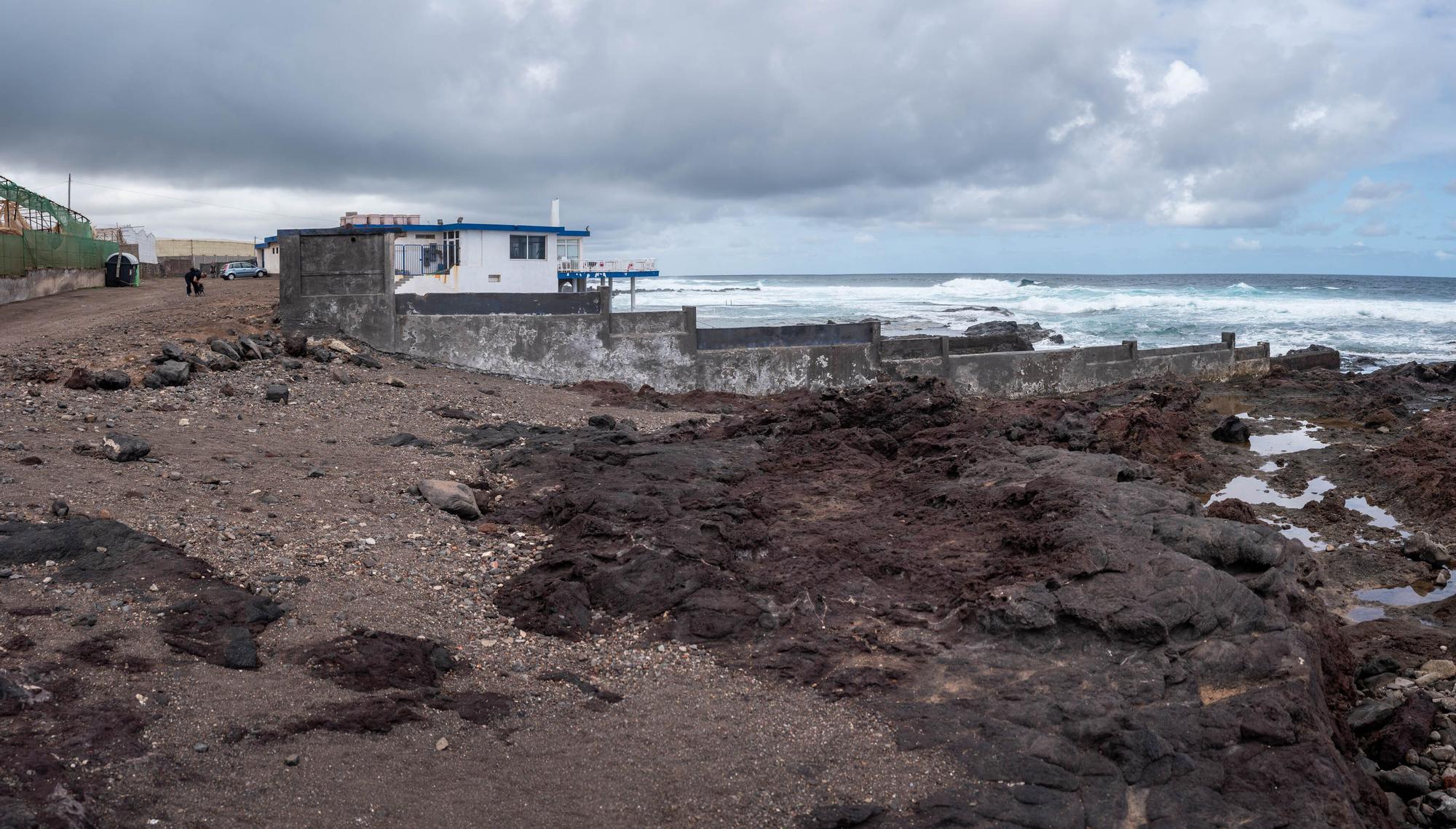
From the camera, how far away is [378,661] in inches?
210

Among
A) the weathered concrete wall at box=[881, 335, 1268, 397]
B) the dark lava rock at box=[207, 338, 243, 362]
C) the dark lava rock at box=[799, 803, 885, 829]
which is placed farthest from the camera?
the weathered concrete wall at box=[881, 335, 1268, 397]

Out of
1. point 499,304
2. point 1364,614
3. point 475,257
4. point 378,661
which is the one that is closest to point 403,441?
point 378,661

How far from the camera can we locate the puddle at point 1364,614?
819 centimetres

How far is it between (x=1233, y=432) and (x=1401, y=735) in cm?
1076

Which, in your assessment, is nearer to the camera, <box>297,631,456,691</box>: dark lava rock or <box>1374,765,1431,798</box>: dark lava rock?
<box>297,631,456,691</box>: dark lava rock

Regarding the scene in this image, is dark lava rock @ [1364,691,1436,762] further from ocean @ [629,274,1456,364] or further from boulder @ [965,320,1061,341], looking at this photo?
boulder @ [965,320,1061,341]

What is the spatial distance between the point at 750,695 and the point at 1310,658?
2963 mm

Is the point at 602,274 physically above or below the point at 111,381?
above

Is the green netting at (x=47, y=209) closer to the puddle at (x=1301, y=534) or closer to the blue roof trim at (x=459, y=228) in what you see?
the blue roof trim at (x=459, y=228)

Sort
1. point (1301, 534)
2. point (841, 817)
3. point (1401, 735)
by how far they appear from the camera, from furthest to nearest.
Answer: point (1301, 534) < point (1401, 735) < point (841, 817)

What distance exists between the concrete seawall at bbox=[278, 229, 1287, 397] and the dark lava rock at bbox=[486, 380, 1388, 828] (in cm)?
706

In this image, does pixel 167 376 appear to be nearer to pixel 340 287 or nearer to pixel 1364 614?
pixel 340 287

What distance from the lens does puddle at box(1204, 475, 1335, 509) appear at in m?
12.1

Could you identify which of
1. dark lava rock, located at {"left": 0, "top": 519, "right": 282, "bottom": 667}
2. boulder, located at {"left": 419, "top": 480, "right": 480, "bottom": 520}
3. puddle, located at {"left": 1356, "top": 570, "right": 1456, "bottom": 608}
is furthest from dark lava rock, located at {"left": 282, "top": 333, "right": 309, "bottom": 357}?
puddle, located at {"left": 1356, "top": 570, "right": 1456, "bottom": 608}
